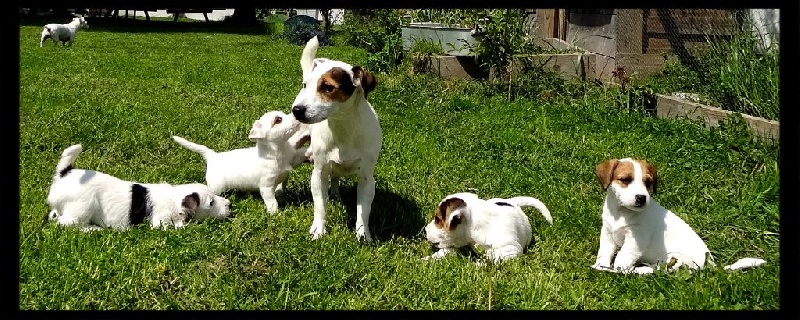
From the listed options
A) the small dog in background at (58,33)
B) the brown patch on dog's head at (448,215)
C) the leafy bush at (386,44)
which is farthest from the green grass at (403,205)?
the small dog in background at (58,33)

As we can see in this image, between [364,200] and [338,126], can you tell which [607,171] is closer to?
[364,200]

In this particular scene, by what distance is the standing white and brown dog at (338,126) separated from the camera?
389 centimetres

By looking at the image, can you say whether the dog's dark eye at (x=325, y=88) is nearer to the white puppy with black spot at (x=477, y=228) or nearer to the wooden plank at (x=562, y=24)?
the white puppy with black spot at (x=477, y=228)

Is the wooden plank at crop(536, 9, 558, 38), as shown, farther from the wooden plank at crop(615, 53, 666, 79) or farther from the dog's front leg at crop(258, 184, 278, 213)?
the dog's front leg at crop(258, 184, 278, 213)

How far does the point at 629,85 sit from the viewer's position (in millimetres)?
8914

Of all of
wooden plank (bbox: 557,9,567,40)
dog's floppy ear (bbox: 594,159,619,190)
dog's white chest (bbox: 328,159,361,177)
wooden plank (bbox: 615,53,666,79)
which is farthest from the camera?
wooden plank (bbox: 557,9,567,40)

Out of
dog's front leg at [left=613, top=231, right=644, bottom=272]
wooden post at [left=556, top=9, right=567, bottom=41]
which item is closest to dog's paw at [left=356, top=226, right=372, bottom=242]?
dog's front leg at [left=613, top=231, right=644, bottom=272]

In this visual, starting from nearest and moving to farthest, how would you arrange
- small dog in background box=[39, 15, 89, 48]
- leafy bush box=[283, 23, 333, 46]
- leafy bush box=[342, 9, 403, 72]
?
leafy bush box=[342, 9, 403, 72], small dog in background box=[39, 15, 89, 48], leafy bush box=[283, 23, 333, 46]

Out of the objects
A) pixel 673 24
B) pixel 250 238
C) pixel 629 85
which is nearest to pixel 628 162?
pixel 250 238

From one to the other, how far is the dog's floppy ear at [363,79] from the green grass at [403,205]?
1.08 metres

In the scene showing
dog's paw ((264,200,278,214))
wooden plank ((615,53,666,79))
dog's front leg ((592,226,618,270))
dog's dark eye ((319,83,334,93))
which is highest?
wooden plank ((615,53,666,79))

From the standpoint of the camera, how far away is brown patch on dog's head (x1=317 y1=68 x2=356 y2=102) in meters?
3.89

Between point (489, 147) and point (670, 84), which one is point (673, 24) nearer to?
point (670, 84)

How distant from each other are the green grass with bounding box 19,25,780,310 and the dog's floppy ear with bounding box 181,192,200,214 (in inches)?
6.1
